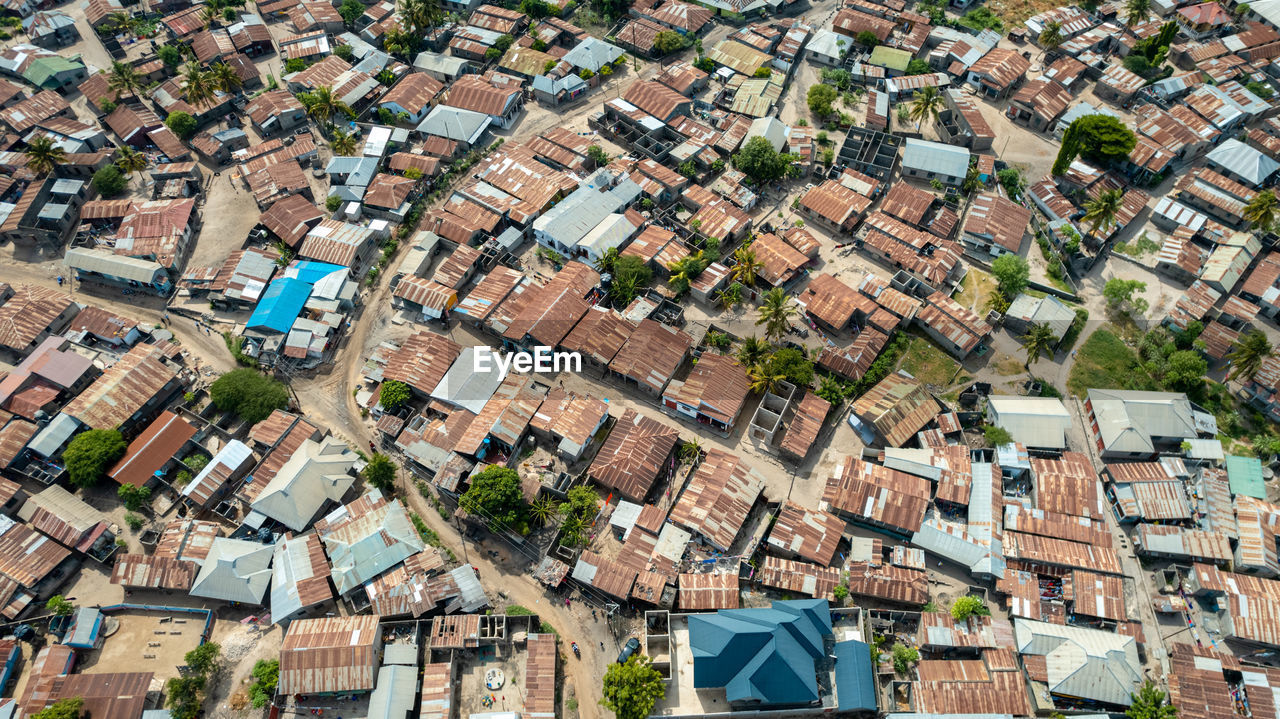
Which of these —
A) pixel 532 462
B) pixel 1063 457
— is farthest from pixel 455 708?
pixel 1063 457

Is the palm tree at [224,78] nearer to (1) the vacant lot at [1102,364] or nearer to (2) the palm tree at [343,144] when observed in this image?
(2) the palm tree at [343,144]

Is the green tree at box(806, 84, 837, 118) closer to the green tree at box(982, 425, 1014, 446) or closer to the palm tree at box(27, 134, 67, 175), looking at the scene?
the green tree at box(982, 425, 1014, 446)

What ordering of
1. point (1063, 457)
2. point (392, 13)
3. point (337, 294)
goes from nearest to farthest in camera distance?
point (1063, 457), point (337, 294), point (392, 13)

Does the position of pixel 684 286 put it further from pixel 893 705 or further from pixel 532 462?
pixel 893 705

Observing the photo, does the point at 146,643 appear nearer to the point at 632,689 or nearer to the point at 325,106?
the point at 632,689

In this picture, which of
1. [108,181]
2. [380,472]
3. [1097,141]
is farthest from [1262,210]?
[108,181]

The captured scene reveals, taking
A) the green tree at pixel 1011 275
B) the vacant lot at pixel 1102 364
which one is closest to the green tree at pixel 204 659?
the vacant lot at pixel 1102 364

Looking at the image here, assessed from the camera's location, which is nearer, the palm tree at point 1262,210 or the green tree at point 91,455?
the green tree at point 91,455
